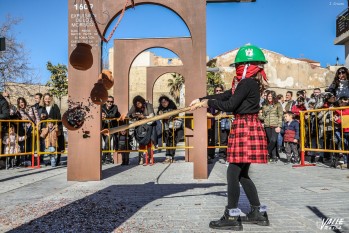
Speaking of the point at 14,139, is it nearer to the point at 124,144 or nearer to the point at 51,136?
the point at 51,136

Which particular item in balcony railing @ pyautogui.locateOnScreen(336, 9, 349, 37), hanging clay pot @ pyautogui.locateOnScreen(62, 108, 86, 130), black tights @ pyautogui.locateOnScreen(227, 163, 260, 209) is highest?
balcony railing @ pyautogui.locateOnScreen(336, 9, 349, 37)

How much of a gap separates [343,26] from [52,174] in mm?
21750

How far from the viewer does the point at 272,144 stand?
10984 millimetres

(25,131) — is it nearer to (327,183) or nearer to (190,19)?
(190,19)

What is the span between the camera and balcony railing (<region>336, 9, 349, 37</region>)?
22669 millimetres

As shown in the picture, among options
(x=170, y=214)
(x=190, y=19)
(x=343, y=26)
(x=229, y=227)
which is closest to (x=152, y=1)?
(x=190, y=19)

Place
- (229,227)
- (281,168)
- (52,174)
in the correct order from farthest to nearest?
(281,168) → (52,174) → (229,227)

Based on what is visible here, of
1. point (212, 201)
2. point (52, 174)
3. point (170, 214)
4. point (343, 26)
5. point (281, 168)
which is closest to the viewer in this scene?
point (170, 214)

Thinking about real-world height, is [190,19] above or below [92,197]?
above

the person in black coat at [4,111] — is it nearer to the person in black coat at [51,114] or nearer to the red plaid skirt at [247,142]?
the person in black coat at [51,114]

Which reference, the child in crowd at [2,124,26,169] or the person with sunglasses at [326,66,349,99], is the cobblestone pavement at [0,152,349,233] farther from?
the person with sunglasses at [326,66,349,99]

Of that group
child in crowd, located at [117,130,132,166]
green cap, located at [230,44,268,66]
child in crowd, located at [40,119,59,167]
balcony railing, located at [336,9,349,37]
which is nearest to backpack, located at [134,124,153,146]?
child in crowd, located at [117,130,132,166]

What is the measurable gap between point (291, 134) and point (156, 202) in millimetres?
6449

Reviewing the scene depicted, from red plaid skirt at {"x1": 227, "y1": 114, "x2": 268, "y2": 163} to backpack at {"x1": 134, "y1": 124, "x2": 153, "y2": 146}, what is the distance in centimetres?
676
